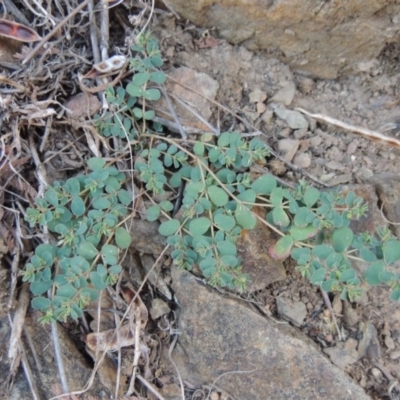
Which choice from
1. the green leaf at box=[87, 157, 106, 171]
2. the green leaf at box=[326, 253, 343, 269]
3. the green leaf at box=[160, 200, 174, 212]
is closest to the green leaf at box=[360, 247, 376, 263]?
the green leaf at box=[326, 253, 343, 269]

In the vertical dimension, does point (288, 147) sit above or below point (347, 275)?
A: above

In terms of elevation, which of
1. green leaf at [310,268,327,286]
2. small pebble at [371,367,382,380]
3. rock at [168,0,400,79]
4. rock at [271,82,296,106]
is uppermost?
rock at [168,0,400,79]

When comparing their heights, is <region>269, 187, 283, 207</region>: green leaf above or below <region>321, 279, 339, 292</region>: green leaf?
above

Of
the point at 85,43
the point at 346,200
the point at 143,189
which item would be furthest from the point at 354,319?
the point at 85,43

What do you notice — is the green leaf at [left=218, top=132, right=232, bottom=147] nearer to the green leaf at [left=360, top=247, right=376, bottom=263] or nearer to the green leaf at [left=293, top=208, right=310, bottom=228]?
the green leaf at [left=293, top=208, right=310, bottom=228]

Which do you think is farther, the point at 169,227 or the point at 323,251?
the point at 169,227

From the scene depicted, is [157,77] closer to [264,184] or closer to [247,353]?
[264,184]

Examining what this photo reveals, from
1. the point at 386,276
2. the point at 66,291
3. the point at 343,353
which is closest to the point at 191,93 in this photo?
the point at 66,291

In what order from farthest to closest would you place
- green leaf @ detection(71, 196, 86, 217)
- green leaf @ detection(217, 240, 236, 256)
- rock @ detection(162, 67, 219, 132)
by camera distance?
1. rock @ detection(162, 67, 219, 132)
2. green leaf @ detection(71, 196, 86, 217)
3. green leaf @ detection(217, 240, 236, 256)
